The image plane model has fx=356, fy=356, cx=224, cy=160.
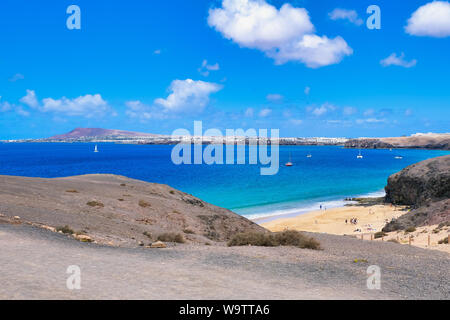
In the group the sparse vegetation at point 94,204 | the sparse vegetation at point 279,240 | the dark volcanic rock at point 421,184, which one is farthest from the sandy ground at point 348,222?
the sparse vegetation at point 94,204

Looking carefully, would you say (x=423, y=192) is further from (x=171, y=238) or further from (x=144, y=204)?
(x=171, y=238)

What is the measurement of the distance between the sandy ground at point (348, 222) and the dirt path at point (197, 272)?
56.2 ft

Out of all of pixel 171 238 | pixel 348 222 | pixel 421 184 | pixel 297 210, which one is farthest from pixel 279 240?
pixel 421 184

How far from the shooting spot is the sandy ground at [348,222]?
1345 inches

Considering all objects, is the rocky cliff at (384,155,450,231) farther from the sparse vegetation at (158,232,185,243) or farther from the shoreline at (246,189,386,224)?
the sparse vegetation at (158,232,185,243)

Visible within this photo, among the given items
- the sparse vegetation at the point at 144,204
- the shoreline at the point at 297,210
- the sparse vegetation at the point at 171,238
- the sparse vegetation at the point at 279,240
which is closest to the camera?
the sparse vegetation at the point at 279,240

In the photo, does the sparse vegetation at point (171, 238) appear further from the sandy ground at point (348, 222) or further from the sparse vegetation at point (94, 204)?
the sandy ground at point (348, 222)

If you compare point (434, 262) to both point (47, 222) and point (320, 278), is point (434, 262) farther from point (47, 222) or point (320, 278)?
point (47, 222)

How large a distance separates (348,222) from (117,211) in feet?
100

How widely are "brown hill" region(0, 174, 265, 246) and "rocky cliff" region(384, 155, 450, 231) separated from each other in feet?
51.6

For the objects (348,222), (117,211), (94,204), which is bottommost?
(348,222)

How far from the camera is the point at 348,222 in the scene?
44.4 metres
